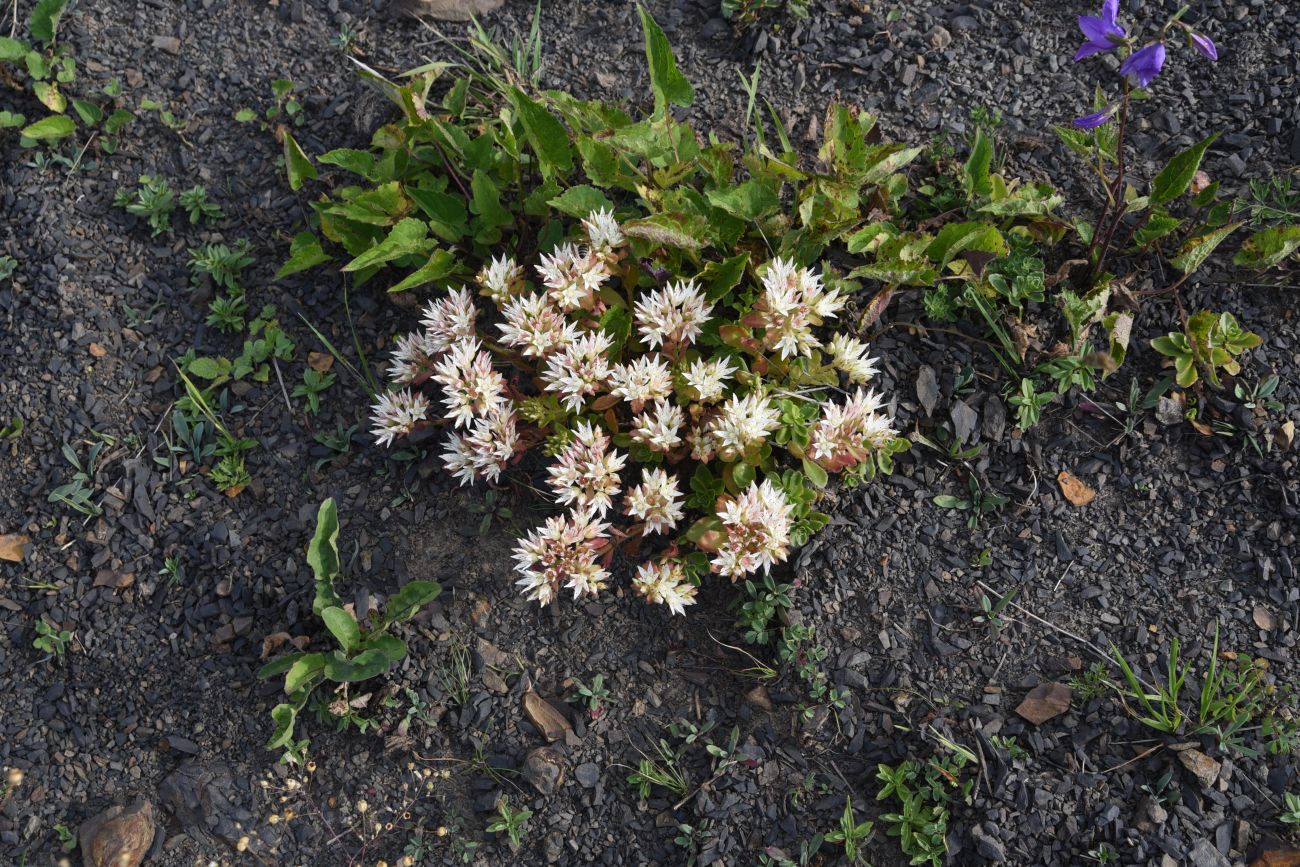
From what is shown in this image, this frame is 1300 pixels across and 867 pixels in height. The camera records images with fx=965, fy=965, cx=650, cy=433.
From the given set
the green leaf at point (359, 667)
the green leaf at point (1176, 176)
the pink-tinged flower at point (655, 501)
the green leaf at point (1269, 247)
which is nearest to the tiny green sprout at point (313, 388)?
the green leaf at point (359, 667)

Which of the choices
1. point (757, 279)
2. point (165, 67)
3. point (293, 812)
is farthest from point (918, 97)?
point (293, 812)

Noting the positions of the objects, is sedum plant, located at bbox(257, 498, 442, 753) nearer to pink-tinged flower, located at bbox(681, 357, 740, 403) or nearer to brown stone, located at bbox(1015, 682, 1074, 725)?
pink-tinged flower, located at bbox(681, 357, 740, 403)

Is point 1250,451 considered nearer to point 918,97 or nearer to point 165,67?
point 918,97

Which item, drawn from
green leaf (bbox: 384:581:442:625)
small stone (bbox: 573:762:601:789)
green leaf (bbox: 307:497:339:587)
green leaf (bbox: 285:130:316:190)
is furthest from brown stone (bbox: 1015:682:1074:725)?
green leaf (bbox: 285:130:316:190)

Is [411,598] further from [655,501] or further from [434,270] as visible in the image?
[434,270]

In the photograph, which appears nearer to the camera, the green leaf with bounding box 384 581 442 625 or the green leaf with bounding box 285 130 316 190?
the green leaf with bounding box 384 581 442 625

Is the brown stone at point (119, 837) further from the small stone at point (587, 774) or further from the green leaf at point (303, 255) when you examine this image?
the green leaf at point (303, 255)

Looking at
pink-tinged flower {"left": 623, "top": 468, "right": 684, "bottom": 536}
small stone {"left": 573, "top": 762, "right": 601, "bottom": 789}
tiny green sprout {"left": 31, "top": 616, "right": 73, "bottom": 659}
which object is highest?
pink-tinged flower {"left": 623, "top": 468, "right": 684, "bottom": 536}
